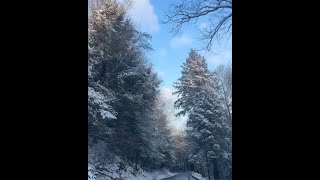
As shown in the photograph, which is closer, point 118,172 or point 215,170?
point 215,170

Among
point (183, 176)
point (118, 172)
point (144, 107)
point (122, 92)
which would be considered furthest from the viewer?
point (122, 92)

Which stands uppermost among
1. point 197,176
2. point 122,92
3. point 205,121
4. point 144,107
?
point 122,92

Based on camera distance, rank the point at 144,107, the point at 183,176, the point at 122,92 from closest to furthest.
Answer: the point at 183,176, the point at 144,107, the point at 122,92

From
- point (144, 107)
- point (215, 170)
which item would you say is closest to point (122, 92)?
point (144, 107)

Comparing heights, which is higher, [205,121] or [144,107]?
[144,107]

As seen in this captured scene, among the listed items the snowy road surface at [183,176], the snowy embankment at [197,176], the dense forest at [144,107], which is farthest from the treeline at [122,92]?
the snowy embankment at [197,176]

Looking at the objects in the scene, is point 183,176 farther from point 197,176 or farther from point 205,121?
point 205,121
